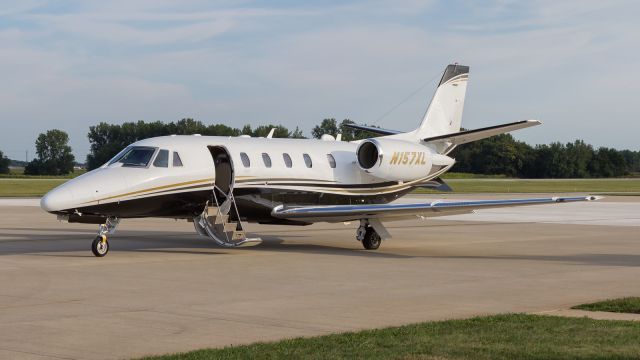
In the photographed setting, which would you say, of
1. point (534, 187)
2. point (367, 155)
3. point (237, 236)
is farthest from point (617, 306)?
point (534, 187)

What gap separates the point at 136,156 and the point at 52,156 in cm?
9863

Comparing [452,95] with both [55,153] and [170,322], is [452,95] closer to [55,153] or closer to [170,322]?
[170,322]

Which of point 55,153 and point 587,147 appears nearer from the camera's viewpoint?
point 55,153

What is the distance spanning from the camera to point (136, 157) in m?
20.2

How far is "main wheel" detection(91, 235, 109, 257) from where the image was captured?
19391mm

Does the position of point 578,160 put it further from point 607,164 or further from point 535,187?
point 535,187

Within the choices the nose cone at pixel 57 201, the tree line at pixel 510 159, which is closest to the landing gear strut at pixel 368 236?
the nose cone at pixel 57 201

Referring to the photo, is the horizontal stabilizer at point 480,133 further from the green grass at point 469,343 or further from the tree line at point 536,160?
the tree line at point 536,160

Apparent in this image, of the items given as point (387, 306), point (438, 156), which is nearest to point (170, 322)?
point (387, 306)

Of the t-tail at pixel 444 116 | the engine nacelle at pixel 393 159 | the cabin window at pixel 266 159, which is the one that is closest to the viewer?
the cabin window at pixel 266 159

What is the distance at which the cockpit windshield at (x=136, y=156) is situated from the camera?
791 inches

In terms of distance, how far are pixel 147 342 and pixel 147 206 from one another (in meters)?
10.3

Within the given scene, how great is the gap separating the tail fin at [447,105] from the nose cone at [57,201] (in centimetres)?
1127

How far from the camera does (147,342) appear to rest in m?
9.78
